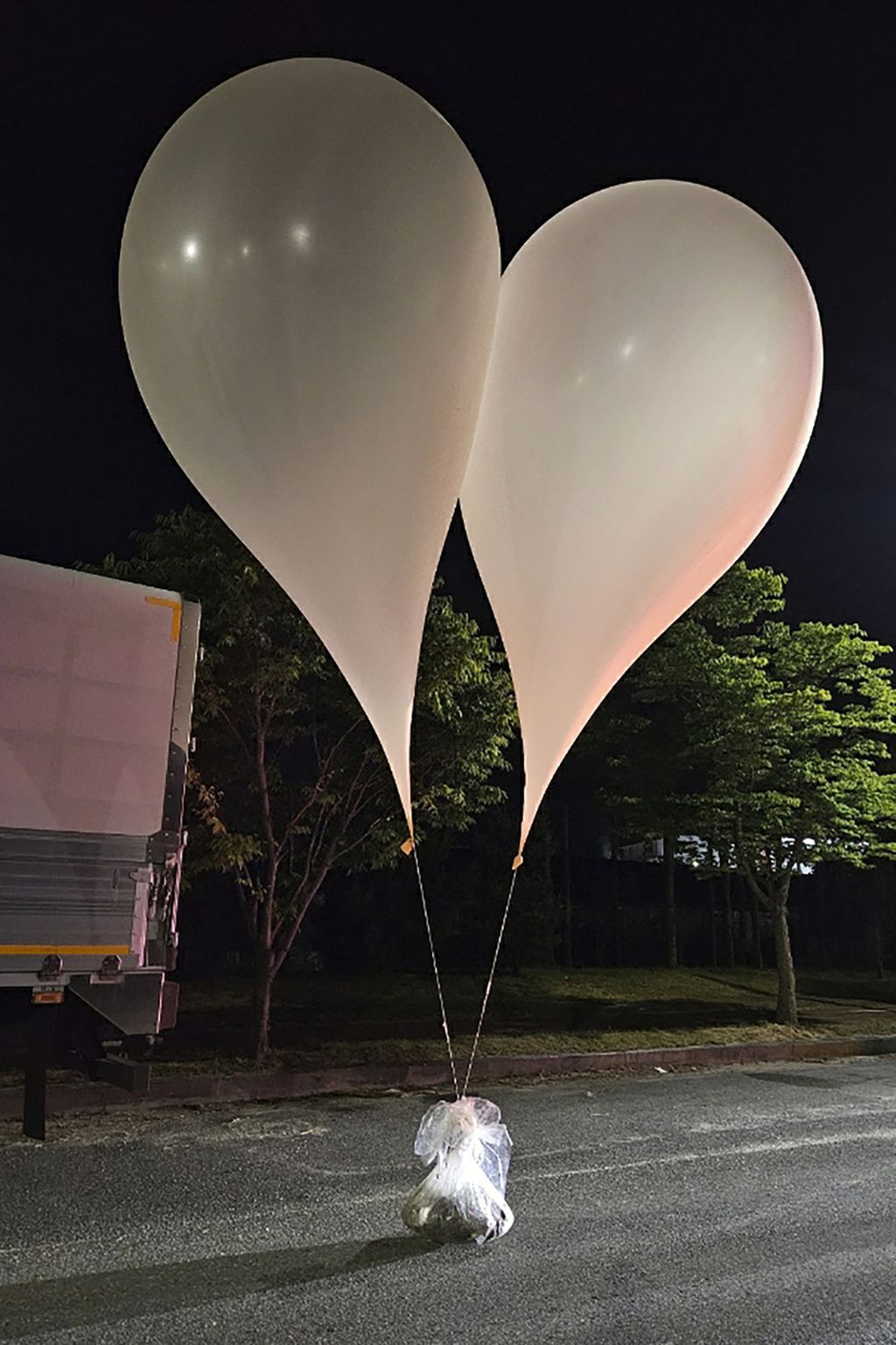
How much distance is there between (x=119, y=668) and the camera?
6.31m

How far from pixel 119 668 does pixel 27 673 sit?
561mm

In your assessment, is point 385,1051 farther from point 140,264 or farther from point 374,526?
point 140,264

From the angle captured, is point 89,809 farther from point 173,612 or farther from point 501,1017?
point 501,1017

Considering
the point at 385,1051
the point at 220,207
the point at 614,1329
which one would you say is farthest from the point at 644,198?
the point at 385,1051

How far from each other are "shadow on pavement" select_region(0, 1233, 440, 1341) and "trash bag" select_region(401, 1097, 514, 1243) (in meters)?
0.27

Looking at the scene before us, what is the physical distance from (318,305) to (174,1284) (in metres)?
4.06

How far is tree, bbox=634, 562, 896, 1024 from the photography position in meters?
14.8

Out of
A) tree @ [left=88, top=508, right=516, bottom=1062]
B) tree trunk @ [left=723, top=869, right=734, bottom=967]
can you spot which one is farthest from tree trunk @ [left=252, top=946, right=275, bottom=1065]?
tree trunk @ [left=723, top=869, right=734, bottom=967]

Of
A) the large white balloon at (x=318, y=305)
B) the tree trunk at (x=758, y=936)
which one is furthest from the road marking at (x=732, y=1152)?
the tree trunk at (x=758, y=936)

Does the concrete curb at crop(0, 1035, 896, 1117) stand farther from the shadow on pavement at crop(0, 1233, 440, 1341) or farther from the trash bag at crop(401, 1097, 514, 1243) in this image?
the trash bag at crop(401, 1097, 514, 1243)

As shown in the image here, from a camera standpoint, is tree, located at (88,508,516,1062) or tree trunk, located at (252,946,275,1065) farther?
tree trunk, located at (252,946,275,1065)

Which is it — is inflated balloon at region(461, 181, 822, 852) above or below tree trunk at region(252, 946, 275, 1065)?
above

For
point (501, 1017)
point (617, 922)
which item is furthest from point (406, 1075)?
point (617, 922)

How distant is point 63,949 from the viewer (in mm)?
5840
